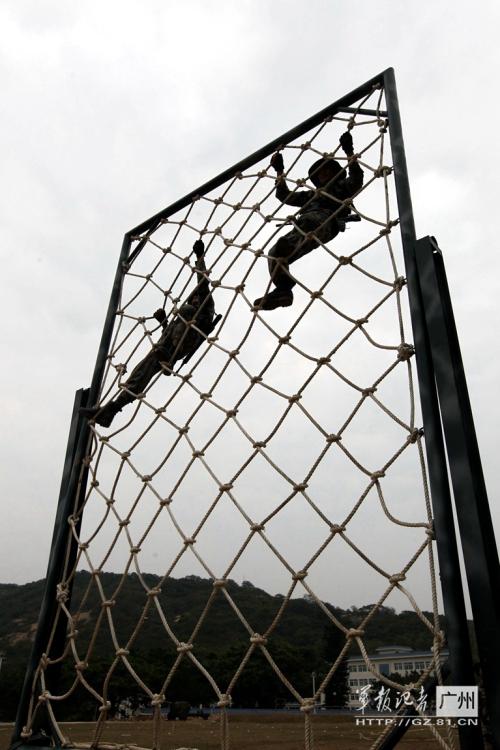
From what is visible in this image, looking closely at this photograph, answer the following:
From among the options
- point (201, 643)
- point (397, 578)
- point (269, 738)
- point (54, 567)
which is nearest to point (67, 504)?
point (54, 567)

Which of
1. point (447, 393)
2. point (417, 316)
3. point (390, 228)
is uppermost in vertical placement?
point (390, 228)

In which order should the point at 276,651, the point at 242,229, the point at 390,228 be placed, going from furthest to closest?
the point at 276,651 < the point at 242,229 < the point at 390,228

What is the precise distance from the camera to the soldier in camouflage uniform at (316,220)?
151cm

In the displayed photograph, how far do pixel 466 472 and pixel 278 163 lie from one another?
48.3 inches

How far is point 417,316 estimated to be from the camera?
100cm

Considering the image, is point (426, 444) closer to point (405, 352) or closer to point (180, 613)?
point (405, 352)

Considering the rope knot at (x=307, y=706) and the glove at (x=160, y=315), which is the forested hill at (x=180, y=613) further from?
the rope knot at (x=307, y=706)

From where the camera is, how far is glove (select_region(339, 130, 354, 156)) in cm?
153

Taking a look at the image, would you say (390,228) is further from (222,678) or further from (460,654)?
(222,678)

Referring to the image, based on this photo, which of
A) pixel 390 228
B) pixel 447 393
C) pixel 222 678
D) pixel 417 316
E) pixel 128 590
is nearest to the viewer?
pixel 447 393

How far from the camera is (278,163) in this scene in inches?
68.2

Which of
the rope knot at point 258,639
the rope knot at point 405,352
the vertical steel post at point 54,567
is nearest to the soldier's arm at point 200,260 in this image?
the vertical steel post at point 54,567

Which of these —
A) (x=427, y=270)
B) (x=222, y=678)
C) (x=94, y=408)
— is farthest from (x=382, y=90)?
(x=222, y=678)

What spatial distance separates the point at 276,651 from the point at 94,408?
44.8 ft
